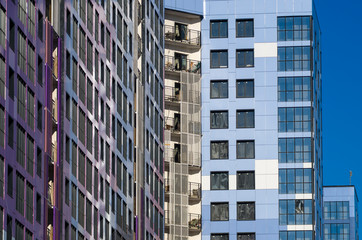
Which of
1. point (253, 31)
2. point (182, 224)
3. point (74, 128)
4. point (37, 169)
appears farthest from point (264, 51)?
point (37, 169)

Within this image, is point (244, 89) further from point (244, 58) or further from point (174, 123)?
point (174, 123)

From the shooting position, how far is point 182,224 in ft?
474

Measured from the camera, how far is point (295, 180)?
15050cm

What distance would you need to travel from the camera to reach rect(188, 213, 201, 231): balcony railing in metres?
148

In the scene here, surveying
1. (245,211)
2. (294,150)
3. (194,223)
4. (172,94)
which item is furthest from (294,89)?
(194,223)

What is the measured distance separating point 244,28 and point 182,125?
1567cm

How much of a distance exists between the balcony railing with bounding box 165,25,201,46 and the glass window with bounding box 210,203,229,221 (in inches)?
773

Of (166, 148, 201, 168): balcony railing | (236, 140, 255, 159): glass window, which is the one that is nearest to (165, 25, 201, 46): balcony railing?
(236, 140, 255, 159): glass window

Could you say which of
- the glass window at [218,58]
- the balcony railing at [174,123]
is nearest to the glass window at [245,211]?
the balcony railing at [174,123]

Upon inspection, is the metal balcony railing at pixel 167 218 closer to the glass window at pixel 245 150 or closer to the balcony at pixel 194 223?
the balcony at pixel 194 223

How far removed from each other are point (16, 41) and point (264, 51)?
75273 mm

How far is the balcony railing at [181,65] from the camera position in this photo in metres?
149

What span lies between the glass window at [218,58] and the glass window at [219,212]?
1722cm

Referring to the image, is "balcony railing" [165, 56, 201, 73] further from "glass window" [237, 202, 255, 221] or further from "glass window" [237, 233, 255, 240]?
"glass window" [237, 233, 255, 240]
